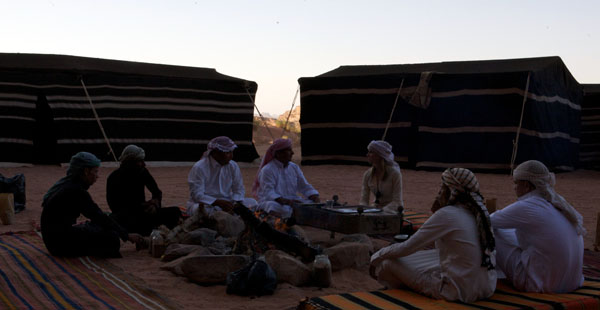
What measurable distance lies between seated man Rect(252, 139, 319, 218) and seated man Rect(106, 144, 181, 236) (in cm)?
105

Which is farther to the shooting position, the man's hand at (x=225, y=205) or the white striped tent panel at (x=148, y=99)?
the white striped tent panel at (x=148, y=99)

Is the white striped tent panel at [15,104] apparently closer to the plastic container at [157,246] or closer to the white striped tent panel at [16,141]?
the white striped tent panel at [16,141]

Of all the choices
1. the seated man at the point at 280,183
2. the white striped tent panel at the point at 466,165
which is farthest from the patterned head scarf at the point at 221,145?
the white striped tent panel at the point at 466,165

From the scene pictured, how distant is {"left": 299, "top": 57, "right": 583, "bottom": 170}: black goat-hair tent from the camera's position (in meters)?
12.3

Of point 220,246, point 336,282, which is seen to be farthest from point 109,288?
point 336,282

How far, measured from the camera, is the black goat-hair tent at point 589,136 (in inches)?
611

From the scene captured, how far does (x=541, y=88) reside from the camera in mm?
12453

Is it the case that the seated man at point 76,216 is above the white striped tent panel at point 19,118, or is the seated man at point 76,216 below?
below

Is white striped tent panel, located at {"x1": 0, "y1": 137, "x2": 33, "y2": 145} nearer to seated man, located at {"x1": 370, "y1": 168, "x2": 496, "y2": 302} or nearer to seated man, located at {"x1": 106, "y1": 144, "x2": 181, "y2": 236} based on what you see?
seated man, located at {"x1": 106, "y1": 144, "x2": 181, "y2": 236}

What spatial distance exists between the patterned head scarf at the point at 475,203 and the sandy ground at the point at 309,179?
3.86ft

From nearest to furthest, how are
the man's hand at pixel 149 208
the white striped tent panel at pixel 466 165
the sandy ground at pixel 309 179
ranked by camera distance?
the sandy ground at pixel 309 179 → the man's hand at pixel 149 208 → the white striped tent panel at pixel 466 165

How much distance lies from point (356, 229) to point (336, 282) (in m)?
0.62

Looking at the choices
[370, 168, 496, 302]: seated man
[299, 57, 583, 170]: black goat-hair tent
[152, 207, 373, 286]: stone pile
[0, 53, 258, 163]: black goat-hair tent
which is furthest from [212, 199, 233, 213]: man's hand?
[299, 57, 583, 170]: black goat-hair tent

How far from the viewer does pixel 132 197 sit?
19.4 feet
